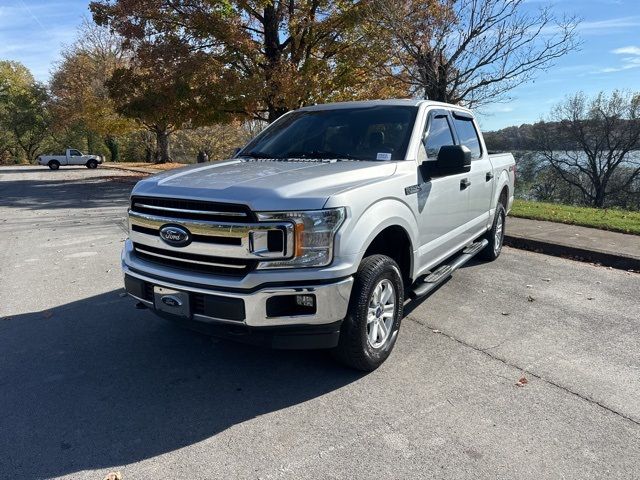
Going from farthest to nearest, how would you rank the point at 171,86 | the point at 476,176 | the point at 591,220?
the point at 171,86
the point at 591,220
the point at 476,176

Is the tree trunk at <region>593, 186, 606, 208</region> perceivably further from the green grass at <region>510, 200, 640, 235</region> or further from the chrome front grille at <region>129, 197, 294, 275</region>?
the chrome front grille at <region>129, 197, 294, 275</region>

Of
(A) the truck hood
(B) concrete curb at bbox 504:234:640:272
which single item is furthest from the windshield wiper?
(B) concrete curb at bbox 504:234:640:272

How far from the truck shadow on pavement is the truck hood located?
4.29 feet

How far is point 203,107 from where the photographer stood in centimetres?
1672

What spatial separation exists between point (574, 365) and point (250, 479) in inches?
103

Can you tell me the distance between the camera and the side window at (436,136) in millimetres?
4367

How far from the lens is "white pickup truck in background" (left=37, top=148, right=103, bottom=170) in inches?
1457

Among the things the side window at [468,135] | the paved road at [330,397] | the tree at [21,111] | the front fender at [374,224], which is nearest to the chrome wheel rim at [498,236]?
the side window at [468,135]

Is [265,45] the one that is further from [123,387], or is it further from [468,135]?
[123,387]

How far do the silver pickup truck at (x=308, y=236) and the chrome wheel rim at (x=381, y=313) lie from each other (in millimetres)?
12

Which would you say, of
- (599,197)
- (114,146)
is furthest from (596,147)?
(114,146)

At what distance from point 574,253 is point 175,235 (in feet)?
20.0

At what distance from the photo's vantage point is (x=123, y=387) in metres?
3.30

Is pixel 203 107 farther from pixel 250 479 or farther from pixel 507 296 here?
pixel 250 479
